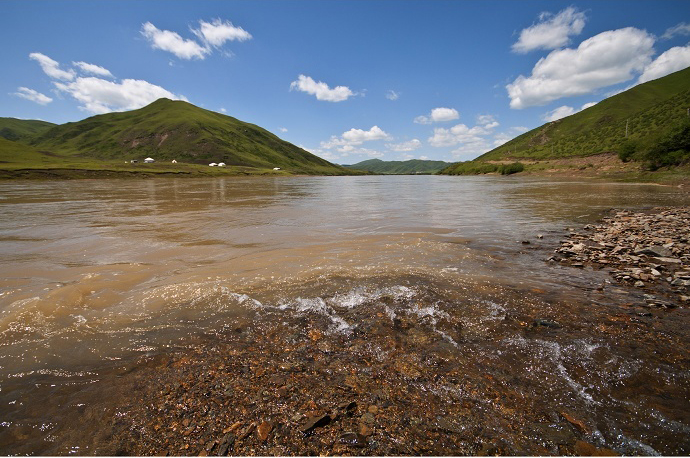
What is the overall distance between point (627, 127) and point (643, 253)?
150942mm

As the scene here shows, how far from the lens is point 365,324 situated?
21.2ft

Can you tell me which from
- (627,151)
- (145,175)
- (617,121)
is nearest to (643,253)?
(627,151)

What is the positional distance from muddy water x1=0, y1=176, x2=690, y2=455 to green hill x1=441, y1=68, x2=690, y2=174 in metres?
65.8

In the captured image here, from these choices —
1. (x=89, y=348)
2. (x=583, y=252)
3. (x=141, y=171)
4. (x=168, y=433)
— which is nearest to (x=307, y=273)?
(x=89, y=348)

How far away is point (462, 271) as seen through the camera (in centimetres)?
985

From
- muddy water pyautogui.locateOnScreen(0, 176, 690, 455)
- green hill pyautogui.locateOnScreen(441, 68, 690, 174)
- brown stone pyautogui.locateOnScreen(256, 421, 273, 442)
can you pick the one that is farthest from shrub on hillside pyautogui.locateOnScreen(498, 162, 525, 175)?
brown stone pyautogui.locateOnScreen(256, 421, 273, 442)

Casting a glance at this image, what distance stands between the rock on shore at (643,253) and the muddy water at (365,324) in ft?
2.31

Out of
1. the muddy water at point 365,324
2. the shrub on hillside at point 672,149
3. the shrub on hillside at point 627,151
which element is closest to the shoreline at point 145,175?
the shrub on hillside at point 672,149

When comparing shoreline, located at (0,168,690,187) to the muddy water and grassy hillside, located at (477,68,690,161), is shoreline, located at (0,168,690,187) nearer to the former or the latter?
grassy hillside, located at (477,68,690,161)

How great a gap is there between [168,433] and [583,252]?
45.9ft

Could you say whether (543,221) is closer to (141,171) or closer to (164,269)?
(164,269)

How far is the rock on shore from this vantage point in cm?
807

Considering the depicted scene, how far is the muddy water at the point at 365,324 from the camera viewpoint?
397 centimetres

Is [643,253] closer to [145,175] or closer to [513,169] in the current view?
[145,175]
